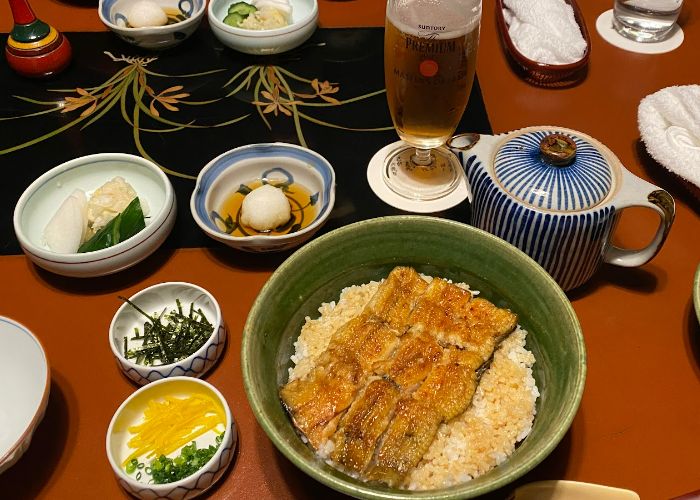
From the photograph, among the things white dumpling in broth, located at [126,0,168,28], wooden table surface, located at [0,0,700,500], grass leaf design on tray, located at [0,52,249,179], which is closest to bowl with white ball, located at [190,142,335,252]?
wooden table surface, located at [0,0,700,500]

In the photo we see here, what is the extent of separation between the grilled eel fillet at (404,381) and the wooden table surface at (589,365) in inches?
6.2

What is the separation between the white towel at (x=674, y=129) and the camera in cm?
159

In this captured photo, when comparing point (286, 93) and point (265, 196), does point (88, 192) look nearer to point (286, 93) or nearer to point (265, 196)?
point (265, 196)

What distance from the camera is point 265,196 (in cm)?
158

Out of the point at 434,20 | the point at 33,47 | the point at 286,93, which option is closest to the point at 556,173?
the point at 434,20

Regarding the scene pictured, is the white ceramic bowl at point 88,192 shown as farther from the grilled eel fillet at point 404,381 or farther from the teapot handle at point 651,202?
the teapot handle at point 651,202

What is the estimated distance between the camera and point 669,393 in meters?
1.27

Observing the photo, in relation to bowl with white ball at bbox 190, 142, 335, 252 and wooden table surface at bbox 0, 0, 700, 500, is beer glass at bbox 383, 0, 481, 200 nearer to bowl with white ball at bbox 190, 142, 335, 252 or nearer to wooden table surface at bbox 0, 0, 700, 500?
bowl with white ball at bbox 190, 142, 335, 252

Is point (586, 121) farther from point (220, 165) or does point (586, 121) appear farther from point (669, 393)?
point (220, 165)

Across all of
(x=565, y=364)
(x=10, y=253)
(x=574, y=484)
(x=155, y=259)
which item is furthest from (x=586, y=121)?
(x=10, y=253)

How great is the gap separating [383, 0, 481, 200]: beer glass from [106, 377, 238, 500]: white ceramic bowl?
2.81 ft

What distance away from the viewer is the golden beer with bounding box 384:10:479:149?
4.63 feet

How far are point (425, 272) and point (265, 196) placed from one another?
0.50 metres

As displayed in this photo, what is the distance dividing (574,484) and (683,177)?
944 mm
